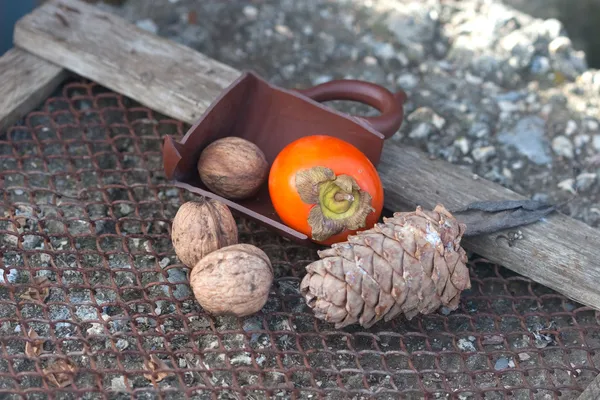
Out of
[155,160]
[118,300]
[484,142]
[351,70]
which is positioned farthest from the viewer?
[351,70]

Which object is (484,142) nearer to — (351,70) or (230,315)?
(351,70)

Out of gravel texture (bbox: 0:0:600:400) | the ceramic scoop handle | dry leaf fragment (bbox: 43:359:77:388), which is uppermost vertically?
the ceramic scoop handle

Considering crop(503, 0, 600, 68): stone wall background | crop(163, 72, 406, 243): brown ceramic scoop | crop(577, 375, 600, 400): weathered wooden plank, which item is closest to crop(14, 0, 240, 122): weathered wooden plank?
crop(163, 72, 406, 243): brown ceramic scoop

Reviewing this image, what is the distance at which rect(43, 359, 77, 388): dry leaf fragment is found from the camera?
5.75 feet

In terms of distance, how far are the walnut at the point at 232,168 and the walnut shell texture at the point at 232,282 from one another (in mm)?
287

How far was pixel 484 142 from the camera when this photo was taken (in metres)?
2.68

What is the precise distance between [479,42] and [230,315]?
5.73ft

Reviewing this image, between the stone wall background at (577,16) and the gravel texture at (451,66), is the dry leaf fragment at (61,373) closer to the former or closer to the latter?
the gravel texture at (451,66)

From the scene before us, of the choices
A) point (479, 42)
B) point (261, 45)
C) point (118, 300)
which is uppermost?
point (479, 42)

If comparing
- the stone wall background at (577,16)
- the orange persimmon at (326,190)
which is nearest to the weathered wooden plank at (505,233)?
the orange persimmon at (326,190)

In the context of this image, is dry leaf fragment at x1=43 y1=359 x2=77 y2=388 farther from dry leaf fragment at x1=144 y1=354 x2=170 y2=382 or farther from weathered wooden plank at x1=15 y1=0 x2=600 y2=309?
weathered wooden plank at x1=15 y1=0 x2=600 y2=309

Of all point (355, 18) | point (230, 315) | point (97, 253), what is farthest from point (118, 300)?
point (355, 18)

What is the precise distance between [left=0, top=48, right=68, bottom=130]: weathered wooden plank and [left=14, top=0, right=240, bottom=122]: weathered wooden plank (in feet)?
0.12

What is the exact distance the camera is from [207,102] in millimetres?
2395
